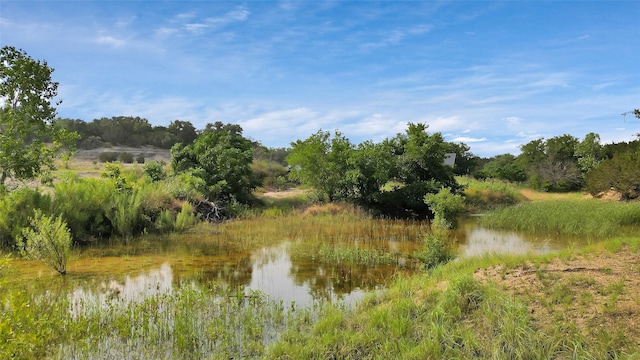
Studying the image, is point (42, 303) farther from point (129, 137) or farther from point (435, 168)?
point (129, 137)

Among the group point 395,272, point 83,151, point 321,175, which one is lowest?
point 395,272

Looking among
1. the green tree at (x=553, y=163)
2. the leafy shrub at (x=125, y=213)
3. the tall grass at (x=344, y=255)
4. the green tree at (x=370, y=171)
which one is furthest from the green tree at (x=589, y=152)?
the leafy shrub at (x=125, y=213)

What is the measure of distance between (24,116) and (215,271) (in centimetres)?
761

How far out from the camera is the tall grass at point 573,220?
17.1 meters

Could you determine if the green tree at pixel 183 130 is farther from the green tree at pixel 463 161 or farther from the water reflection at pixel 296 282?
the water reflection at pixel 296 282

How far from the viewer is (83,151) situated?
159ft

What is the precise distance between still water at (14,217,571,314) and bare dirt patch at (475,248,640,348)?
9.57 ft

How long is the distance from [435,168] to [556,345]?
2263 cm

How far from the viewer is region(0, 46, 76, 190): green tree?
41.3 feet

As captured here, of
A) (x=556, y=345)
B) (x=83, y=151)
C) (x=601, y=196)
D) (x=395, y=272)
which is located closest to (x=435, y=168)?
(x=601, y=196)

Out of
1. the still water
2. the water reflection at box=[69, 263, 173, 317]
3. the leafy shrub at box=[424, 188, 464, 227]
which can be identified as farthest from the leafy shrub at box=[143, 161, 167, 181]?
the leafy shrub at box=[424, 188, 464, 227]

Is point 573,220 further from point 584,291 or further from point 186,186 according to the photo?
point 186,186

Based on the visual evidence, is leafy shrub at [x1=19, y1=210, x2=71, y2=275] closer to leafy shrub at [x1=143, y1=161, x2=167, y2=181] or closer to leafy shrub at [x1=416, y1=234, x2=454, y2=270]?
leafy shrub at [x1=416, y1=234, x2=454, y2=270]

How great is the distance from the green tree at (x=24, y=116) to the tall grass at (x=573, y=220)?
18.4m
